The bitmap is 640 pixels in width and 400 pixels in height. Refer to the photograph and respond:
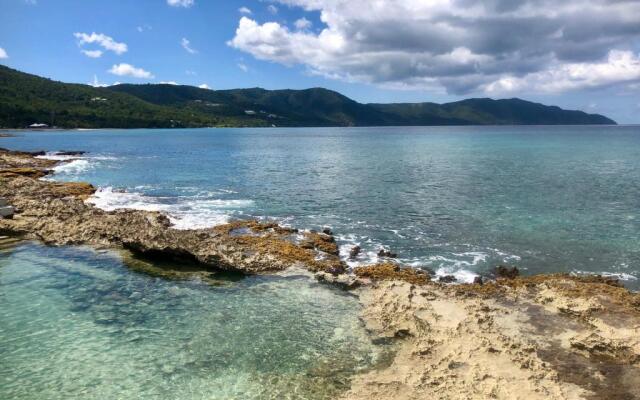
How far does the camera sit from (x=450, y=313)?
17672 mm

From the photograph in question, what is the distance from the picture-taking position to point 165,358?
48.8 ft

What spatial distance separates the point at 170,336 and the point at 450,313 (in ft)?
37.0

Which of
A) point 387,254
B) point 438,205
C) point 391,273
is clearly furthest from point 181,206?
point 391,273

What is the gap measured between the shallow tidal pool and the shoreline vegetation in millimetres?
1259

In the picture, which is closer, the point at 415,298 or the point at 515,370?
the point at 515,370

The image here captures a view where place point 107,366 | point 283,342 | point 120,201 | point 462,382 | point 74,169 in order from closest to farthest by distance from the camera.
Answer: point 462,382
point 107,366
point 283,342
point 120,201
point 74,169

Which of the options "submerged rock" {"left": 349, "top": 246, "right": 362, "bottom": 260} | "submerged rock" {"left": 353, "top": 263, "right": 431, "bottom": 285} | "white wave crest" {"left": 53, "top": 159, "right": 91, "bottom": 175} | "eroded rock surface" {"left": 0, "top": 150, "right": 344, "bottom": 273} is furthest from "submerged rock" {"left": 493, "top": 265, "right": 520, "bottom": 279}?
"white wave crest" {"left": 53, "top": 159, "right": 91, "bottom": 175}

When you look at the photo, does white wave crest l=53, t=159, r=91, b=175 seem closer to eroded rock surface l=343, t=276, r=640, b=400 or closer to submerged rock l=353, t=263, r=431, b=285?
submerged rock l=353, t=263, r=431, b=285

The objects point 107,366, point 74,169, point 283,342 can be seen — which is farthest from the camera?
point 74,169

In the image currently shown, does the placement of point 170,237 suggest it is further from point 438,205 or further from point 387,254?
point 438,205

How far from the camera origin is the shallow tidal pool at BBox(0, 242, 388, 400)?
43.9 feet

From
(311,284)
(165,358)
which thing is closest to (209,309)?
(165,358)

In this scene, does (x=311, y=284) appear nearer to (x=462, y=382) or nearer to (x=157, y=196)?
(x=462, y=382)

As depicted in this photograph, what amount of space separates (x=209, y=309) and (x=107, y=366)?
16.4 ft
